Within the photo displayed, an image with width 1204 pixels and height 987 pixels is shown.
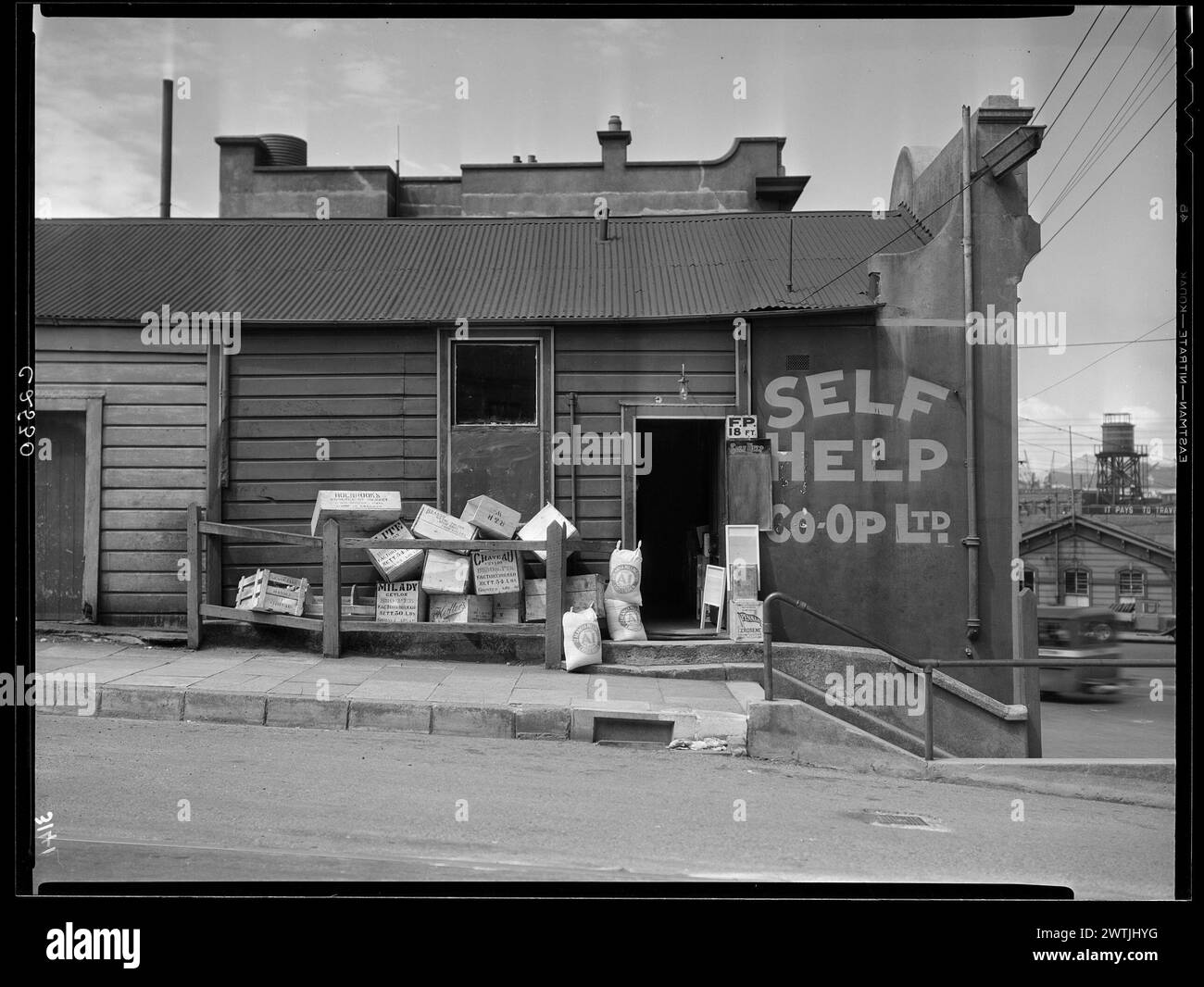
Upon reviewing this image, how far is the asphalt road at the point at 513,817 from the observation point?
16.4 ft

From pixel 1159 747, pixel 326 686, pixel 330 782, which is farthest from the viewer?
pixel 1159 747

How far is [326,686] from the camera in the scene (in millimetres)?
8711

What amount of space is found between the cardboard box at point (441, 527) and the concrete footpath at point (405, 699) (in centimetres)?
166

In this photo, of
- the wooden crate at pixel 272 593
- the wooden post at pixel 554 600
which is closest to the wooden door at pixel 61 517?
the wooden crate at pixel 272 593

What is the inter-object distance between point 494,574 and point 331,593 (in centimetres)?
170

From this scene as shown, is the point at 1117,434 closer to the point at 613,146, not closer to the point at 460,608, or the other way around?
the point at 460,608

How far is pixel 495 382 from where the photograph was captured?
11820mm

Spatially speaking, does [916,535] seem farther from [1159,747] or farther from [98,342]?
[98,342]

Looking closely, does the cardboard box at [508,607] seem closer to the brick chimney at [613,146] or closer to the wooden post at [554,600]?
the wooden post at [554,600]

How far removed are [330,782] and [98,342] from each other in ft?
24.0

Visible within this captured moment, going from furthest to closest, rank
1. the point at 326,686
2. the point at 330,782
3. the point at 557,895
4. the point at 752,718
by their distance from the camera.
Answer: the point at 326,686, the point at 752,718, the point at 330,782, the point at 557,895

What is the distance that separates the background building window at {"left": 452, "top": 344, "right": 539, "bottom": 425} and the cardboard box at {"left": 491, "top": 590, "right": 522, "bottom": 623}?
220cm

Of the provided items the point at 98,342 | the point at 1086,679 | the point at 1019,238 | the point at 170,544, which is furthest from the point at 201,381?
the point at 1086,679
